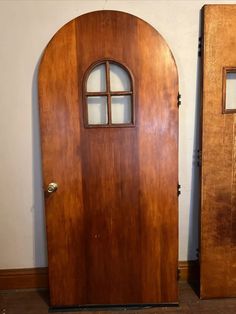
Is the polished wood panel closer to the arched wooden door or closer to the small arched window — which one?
the arched wooden door

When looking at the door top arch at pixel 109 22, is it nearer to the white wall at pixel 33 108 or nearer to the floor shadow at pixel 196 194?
the white wall at pixel 33 108

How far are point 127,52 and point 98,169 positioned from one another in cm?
72

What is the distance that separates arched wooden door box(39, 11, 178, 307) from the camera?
63.6 inches

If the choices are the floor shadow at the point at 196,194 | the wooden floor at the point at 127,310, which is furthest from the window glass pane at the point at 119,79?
the wooden floor at the point at 127,310

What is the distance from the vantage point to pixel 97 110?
1.74m

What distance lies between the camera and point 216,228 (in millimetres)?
1833

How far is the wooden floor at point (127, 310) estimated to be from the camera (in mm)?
1780

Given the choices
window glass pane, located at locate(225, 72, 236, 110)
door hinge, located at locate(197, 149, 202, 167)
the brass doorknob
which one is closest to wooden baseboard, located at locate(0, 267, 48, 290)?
the brass doorknob

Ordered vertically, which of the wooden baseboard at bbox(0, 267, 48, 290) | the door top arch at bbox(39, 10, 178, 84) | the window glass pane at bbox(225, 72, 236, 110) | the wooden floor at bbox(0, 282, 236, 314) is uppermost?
the door top arch at bbox(39, 10, 178, 84)

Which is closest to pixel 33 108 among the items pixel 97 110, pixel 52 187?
pixel 97 110

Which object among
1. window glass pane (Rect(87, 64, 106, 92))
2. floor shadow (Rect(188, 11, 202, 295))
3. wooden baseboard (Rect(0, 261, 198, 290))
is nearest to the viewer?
window glass pane (Rect(87, 64, 106, 92))

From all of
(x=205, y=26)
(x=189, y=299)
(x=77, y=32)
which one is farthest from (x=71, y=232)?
(x=205, y=26)

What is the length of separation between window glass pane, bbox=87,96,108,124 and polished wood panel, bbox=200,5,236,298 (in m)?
0.64

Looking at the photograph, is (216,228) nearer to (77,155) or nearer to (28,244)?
(77,155)
